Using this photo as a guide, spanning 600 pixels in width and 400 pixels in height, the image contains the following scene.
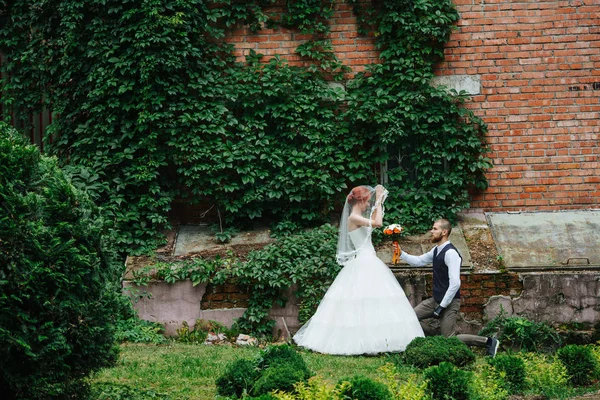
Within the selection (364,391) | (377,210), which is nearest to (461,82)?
(377,210)

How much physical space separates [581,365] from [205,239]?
542 centimetres

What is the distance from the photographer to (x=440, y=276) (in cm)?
848

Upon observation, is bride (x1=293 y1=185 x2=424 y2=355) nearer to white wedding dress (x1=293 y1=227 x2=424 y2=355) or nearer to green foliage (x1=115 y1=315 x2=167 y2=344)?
white wedding dress (x1=293 y1=227 x2=424 y2=355)

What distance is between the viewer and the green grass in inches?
247

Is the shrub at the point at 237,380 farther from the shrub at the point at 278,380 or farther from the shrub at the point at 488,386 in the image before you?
the shrub at the point at 488,386

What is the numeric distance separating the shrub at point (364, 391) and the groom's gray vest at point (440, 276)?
353cm

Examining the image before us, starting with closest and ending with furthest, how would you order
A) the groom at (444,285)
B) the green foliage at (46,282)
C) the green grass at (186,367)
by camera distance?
the green foliage at (46,282) → the green grass at (186,367) → the groom at (444,285)

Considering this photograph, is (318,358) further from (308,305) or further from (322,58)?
(322,58)

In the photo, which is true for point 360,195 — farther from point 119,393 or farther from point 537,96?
point 119,393

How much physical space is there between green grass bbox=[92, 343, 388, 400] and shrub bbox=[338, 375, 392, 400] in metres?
1.38

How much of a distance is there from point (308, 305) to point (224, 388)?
3395mm

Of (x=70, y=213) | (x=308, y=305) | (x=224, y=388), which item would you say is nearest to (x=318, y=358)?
(x=308, y=305)

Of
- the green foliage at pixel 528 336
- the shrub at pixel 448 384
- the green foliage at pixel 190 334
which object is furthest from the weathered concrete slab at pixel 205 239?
the shrub at pixel 448 384

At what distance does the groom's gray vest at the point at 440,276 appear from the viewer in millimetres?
8422
